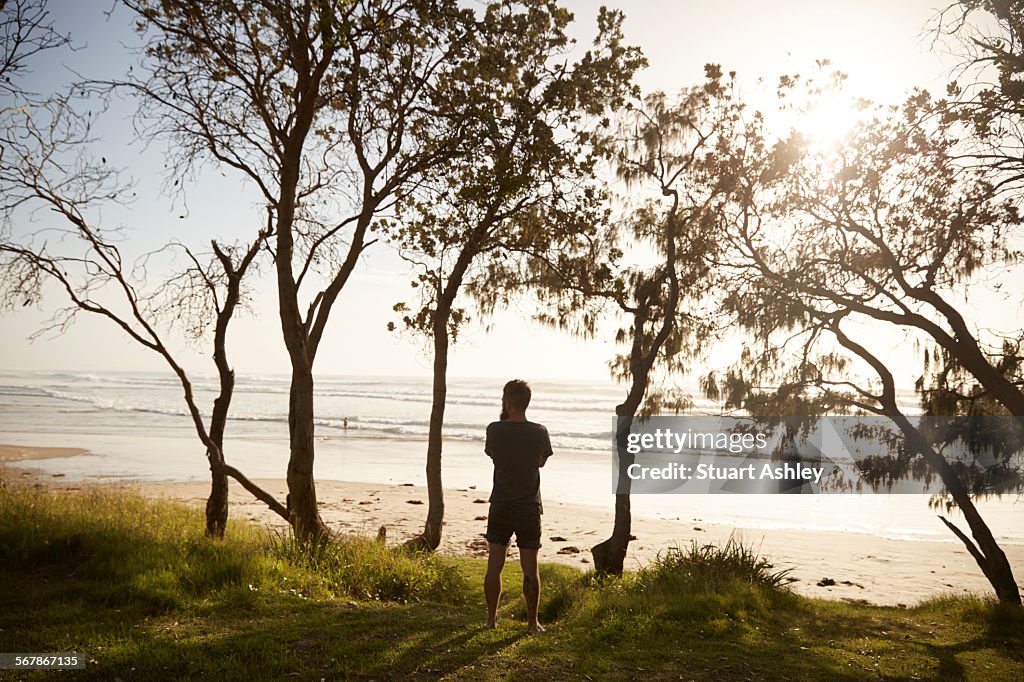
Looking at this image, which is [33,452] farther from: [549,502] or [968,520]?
[968,520]

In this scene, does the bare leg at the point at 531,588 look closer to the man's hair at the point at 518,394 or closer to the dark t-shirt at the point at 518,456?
the dark t-shirt at the point at 518,456

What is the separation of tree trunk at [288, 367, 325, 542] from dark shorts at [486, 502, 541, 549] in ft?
12.6

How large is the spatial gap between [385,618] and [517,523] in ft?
4.99

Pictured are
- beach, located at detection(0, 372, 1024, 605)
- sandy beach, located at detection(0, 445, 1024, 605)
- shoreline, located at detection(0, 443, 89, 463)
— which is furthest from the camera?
shoreline, located at detection(0, 443, 89, 463)

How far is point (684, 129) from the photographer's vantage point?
11.6 meters

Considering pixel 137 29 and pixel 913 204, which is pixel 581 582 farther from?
pixel 137 29

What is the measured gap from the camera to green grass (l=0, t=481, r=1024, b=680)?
192 inches

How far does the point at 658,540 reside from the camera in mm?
15445

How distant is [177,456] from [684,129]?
23.2m

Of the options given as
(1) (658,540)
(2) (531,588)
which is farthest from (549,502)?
(2) (531,588)

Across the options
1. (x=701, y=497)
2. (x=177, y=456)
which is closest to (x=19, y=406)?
(x=177, y=456)

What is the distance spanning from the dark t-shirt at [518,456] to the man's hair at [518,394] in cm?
17

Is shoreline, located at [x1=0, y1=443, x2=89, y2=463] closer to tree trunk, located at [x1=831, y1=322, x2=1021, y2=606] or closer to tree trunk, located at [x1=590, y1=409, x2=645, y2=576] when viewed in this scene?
tree trunk, located at [x1=590, y1=409, x2=645, y2=576]

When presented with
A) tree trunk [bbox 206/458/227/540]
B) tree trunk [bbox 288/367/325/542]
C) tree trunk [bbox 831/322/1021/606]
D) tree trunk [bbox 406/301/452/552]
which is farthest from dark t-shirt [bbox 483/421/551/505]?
tree trunk [bbox 831/322/1021/606]
